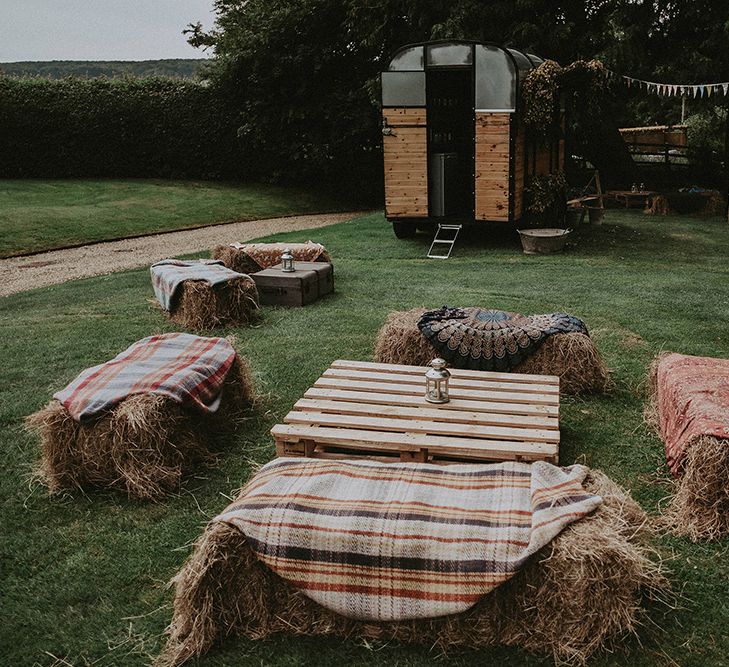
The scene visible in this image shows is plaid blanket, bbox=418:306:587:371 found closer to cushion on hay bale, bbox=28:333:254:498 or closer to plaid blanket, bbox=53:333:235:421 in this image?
plaid blanket, bbox=53:333:235:421

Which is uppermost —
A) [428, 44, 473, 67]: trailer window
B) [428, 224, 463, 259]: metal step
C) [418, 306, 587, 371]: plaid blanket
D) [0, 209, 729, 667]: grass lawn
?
[428, 44, 473, 67]: trailer window

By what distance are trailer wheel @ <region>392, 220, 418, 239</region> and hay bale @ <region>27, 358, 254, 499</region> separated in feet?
33.6

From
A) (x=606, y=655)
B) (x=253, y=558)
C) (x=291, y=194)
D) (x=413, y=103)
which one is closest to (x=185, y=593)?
(x=253, y=558)

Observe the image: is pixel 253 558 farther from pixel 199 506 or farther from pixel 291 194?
pixel 291 194

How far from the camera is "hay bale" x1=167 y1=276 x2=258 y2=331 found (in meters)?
7.64

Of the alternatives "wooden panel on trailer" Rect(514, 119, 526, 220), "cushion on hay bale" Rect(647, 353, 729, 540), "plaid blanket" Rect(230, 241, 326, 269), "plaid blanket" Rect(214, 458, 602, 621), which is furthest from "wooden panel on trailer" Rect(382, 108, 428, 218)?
"plaid blanket" Rect(214, 458, 602, 621)

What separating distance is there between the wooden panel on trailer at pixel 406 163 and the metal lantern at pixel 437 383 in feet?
30.3

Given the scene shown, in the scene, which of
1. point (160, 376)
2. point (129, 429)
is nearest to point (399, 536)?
point (129, 429)

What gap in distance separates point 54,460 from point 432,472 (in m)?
2.24

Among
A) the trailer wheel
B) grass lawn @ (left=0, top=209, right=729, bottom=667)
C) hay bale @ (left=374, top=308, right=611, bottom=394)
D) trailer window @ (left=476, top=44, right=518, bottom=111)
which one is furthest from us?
the trailer wheel

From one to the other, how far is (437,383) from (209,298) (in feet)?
12.6

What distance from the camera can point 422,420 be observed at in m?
4.24

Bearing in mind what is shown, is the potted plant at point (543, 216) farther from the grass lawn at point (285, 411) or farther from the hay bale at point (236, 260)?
the hay bale at point (236, 260)

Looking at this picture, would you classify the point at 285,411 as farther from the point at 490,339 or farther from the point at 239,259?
the point at 239,259
